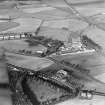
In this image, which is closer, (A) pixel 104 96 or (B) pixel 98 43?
(A) pixel 104 96

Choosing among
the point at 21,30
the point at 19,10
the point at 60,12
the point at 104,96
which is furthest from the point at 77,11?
the point at 104,96

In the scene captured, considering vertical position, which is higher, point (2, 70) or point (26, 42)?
point (2, 70)

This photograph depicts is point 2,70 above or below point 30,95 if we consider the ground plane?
above

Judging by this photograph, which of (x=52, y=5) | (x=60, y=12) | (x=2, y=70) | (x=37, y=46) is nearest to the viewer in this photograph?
(x=2, y=70)

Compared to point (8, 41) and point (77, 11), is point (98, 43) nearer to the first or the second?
point (8, 41)

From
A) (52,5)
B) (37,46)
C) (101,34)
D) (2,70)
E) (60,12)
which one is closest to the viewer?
(2,70)

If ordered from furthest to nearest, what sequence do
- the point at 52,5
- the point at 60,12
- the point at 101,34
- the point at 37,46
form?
the point at 52,5 → the point at 60,12 → the point at 101,34 → the point at 37,46

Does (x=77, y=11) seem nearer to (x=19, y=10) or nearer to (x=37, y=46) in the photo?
(x=19, y=10)

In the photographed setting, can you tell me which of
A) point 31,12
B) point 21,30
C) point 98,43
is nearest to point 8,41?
point 21,30

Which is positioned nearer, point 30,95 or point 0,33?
point 30,95
